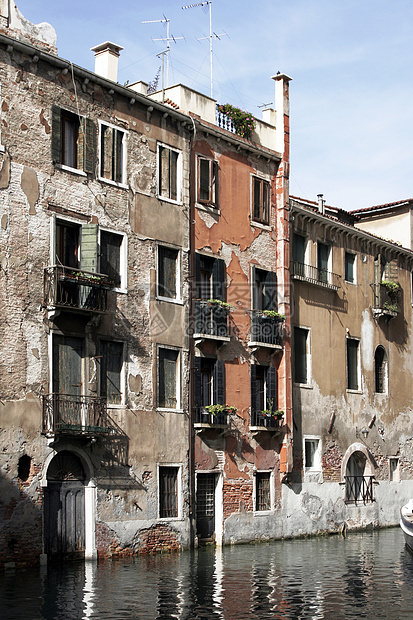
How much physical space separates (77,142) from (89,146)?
29 cm

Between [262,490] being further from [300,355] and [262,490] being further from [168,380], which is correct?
[168,380]

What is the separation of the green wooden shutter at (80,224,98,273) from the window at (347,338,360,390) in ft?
42.1

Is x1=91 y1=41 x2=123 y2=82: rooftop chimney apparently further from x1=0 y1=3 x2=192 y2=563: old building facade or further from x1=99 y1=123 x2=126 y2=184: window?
x1=99 y1=123 x2=126 y2=184: window

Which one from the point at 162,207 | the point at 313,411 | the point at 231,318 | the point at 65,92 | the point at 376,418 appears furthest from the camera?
the point at 376,418

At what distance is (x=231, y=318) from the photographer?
24438 millimetres

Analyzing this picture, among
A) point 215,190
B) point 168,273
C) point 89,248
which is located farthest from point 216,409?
point 215,190

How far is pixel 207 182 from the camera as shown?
24109 millimetres

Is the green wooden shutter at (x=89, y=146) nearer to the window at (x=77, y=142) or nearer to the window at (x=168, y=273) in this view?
the window at (x=77, y=142)

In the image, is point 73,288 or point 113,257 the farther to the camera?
point 113,257

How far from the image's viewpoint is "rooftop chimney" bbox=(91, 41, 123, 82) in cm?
2167

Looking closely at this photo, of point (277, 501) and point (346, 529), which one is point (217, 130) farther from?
point (346, 529)

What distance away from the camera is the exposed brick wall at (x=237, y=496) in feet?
77.6

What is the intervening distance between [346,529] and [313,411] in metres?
4.07

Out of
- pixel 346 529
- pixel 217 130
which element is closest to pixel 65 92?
pixel 217 130
